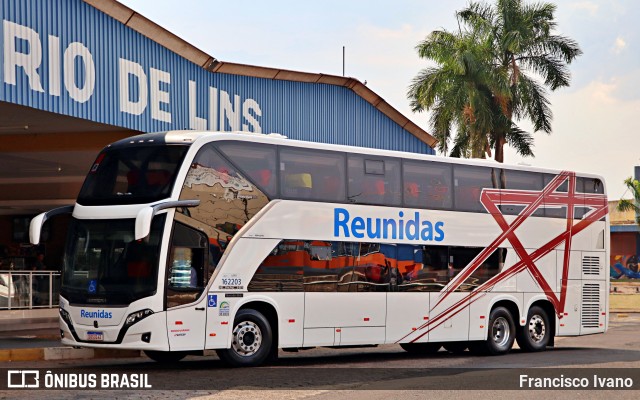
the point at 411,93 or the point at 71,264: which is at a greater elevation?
the point at 411,93

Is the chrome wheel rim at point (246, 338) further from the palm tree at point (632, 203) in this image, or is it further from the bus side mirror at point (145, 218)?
the palm tree at point (632, 203)

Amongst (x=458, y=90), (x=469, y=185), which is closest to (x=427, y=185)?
(x=469, y=185)

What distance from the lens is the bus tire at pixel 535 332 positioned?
21.8m

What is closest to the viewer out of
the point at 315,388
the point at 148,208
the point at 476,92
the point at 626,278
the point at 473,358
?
the point at 315,388

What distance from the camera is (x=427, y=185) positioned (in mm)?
19719

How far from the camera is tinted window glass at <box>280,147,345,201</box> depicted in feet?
56.6

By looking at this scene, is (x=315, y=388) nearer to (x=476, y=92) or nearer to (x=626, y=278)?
(x=476, y=92)

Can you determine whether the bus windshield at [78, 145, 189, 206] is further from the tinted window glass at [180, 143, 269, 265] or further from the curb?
the curb

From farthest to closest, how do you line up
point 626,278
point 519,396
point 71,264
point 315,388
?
point 626,278 → point 71,264 → point 315,388 → point 519,396

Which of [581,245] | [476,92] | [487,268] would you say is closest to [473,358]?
[487,268]

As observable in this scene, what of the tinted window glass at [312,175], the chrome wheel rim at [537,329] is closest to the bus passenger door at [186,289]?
the tinted window glass at [312,175]

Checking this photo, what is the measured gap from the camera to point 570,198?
2281cm

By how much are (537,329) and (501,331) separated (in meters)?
1.22

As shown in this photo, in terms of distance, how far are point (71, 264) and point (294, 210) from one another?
3753 mm
